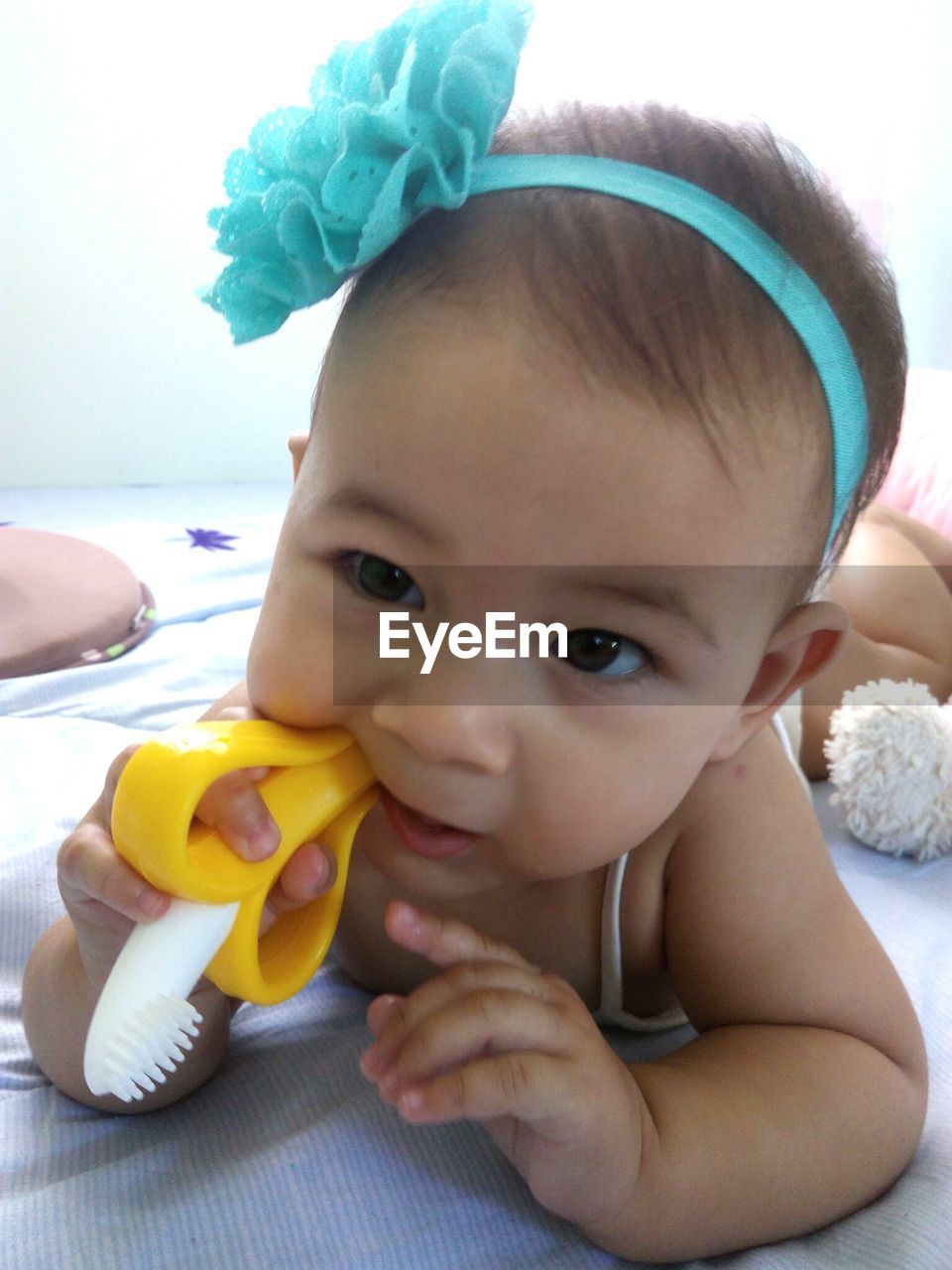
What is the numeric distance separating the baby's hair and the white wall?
1.50 meters

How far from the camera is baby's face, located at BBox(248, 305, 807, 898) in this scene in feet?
1.55

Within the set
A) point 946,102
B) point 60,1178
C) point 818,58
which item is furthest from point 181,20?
point 60,1178

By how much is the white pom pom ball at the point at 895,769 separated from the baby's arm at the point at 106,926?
517 millimetres

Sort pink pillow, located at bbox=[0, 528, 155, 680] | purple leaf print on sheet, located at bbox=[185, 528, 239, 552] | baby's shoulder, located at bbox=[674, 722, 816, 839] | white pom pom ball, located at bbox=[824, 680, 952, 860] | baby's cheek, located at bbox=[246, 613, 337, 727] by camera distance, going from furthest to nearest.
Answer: purple leaf print on sheet, located at bbox=[185, 528, 239, 552], pink pillow, located at bbox=[0, 528, 155, 680], white pom pom ball, located at bbox=[824, 680, 952, 860], baby's shoulder, located at bbox=[674, 722, 816, 839], baby's cheek, located at bbox=[246, 613, 337, 727]

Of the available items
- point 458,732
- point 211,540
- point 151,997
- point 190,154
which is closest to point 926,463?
point 211,540

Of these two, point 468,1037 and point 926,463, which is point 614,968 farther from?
point 926,463

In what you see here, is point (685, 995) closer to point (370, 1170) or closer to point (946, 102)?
point (370, 1170)

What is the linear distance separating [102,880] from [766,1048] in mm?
336

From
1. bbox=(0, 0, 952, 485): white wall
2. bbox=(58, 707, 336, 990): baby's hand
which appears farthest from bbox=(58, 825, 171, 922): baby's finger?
bbox=(0, 0, 952, 485): white wall

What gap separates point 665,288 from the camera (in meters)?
0.48

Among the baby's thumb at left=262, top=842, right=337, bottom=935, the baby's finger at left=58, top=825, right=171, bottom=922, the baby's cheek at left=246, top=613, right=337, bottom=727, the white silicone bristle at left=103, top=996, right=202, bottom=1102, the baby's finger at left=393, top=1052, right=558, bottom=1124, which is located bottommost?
the baby's finger at left=393, top=1052, right=558, bottom=1124

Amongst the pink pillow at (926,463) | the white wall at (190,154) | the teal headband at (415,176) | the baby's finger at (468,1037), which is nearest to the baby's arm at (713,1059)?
the baby's finger at (468,1037)

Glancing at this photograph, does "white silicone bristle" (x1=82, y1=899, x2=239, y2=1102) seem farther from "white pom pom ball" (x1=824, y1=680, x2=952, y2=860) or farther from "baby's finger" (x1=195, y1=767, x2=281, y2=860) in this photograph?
"white pom pom ball" (x1=824, y1=680, x2=952, y2=860)

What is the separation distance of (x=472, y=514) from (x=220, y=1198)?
328 mm
